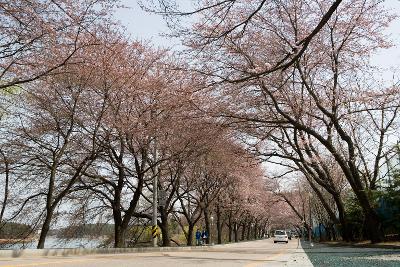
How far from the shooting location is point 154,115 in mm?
21516

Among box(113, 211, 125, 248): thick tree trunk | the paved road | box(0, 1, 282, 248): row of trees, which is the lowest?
the paved road

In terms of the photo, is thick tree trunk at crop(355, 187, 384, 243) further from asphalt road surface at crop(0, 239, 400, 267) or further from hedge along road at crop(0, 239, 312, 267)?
hedge along road at crop(0, 239, 312, 267)

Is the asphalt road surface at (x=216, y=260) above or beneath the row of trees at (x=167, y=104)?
beneath

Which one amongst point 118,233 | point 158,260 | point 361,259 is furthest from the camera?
point 118,233

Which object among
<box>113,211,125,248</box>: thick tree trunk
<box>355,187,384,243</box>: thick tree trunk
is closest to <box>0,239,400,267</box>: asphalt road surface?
<box>355,187,384,243</box>: thick tree trunk

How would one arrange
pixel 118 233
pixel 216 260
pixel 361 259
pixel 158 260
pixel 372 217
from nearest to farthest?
1. pixel 361 259
2. pixel 158 260
3. pixel 216 260
4. pixel 372 217
5. pixel 118 233

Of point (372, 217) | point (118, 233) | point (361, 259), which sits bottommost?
point (361, 259)

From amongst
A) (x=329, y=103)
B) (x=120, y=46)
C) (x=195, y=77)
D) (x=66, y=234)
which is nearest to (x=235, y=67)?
(x=195, y=77)

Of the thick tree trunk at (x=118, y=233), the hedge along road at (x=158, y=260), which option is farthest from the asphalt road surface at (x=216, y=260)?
the thick tree trunk at (x=118, y=233)

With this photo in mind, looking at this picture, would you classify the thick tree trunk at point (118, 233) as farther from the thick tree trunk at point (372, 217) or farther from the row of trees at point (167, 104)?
the thick tree trunk at point (372, 217)

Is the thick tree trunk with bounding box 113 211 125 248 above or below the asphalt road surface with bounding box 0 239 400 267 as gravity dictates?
above

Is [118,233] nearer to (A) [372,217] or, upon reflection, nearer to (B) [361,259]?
(A) [372,217]

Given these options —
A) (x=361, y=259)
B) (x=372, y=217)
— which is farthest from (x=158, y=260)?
(x=372, y=217)

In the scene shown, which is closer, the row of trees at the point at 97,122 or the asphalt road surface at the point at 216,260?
the asphalt road surface at the point at 216,260
